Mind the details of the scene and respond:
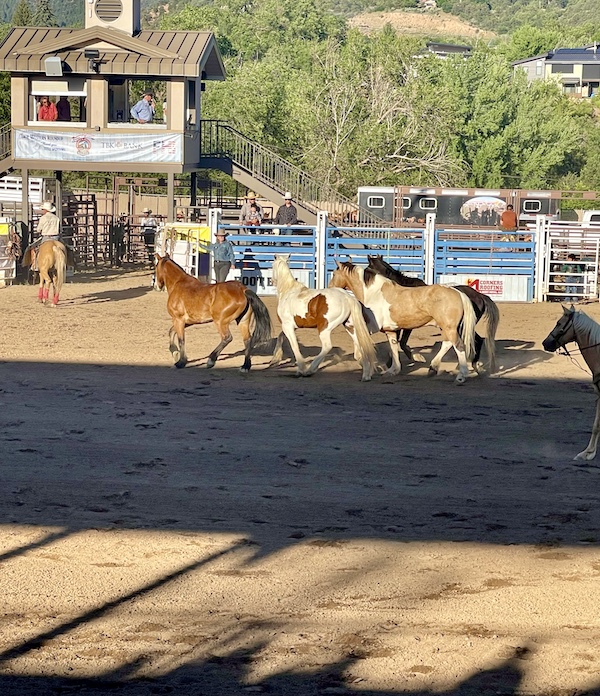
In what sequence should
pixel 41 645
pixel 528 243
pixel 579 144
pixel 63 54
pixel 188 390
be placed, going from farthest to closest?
pixel 579 144, pixel 63 54, pixel 528 243, pixel 188 390, pixel 41 645

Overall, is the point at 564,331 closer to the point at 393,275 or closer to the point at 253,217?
the point at 393,275

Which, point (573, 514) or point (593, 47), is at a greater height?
point (593, 47)

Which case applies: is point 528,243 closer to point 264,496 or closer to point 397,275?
point 397,275

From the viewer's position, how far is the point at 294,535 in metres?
7.62

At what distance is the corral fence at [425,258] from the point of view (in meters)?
23.0

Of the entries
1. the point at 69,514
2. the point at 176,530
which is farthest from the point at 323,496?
the point at 69,514

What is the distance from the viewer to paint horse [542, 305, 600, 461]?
986cm

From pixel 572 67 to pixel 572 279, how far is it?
101 meters

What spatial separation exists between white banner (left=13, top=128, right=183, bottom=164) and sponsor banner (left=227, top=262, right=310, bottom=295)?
5.65m

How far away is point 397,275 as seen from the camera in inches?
578

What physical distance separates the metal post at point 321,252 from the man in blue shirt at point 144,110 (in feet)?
24.0

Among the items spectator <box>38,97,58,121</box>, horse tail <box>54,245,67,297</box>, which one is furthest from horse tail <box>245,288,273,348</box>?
spectator <box>38,97,58,121</box>

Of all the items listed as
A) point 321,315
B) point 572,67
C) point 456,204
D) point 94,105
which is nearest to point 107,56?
point 94,105

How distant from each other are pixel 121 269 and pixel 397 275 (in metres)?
15.6
